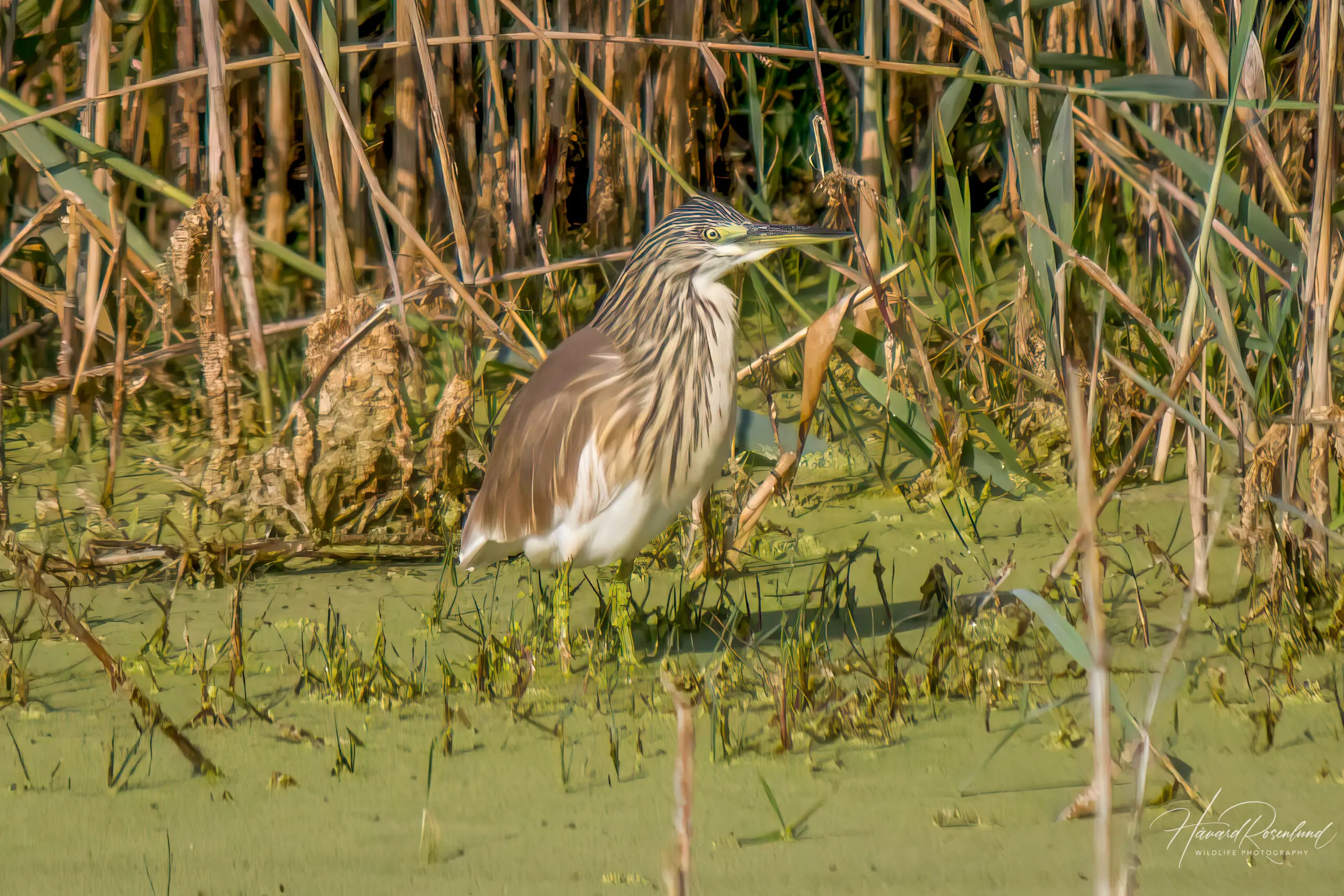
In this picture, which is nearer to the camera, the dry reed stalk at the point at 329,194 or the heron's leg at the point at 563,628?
the heron's leg at the point at 563,628

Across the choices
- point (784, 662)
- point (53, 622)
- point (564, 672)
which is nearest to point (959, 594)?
point (784, 662)

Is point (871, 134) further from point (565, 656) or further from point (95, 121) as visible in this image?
point (95, 121)

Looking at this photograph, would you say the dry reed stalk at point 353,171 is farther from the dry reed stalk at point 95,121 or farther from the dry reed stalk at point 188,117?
the dry reed stalk at point 95,121

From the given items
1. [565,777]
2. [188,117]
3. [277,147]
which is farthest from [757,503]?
[188,117]

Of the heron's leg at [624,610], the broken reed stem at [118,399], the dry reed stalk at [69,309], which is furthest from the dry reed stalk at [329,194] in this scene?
the heron's leg at [624,610]

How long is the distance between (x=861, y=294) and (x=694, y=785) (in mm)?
1372

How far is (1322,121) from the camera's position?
8.11 ft

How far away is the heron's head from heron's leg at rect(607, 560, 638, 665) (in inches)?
23.9

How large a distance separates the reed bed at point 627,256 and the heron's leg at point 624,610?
95 millimetres

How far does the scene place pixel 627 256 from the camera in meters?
3.69

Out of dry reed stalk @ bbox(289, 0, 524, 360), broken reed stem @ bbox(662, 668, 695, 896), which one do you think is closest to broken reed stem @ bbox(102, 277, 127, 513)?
dry reed stalk @ bbox(289, 0, 524, 360)

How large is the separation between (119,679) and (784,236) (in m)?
1.42

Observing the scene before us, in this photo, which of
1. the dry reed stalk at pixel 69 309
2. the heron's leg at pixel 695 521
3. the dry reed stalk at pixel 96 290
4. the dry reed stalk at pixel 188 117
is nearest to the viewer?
the heron's leg at pixel 695 521

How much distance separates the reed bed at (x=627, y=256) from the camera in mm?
2746
